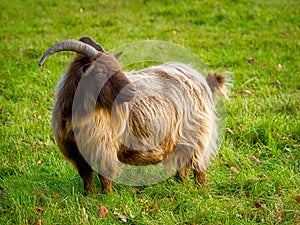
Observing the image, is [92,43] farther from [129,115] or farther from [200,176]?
[200,176]

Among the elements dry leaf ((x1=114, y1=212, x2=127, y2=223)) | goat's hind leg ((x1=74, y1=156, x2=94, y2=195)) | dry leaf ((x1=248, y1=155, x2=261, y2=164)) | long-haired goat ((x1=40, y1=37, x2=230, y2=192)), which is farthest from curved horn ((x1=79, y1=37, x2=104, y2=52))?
dry leaf ((x1=248, y1=155, x2=261, y2=164))

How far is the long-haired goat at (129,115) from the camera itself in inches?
160

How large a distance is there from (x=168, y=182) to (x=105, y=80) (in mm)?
1382

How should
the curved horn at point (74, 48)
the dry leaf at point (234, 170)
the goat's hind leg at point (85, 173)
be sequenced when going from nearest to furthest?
1. the curved horn at point (74, 48)
2. the goat's hind leg at point (85, 173)
3. the dry leaf at point (234, 170)

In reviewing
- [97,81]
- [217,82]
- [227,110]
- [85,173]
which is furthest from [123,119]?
[227,110]

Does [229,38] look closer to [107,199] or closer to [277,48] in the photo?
[277,48]

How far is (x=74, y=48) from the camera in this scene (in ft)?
13.1

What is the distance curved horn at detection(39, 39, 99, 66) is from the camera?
3937 millimetres

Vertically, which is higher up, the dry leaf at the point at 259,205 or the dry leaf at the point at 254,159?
the dry leaf at the point at 259,205

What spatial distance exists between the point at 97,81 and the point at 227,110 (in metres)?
2.79

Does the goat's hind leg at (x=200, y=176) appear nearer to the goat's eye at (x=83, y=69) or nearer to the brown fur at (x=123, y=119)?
the brown fur at (x=123, y=119)

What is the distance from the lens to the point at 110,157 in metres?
4.31

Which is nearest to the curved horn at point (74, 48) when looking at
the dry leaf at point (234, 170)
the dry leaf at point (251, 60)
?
the dry leaf at point (234, 170)

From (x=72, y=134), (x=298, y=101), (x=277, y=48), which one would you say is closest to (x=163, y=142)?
(x=72, y=134)
